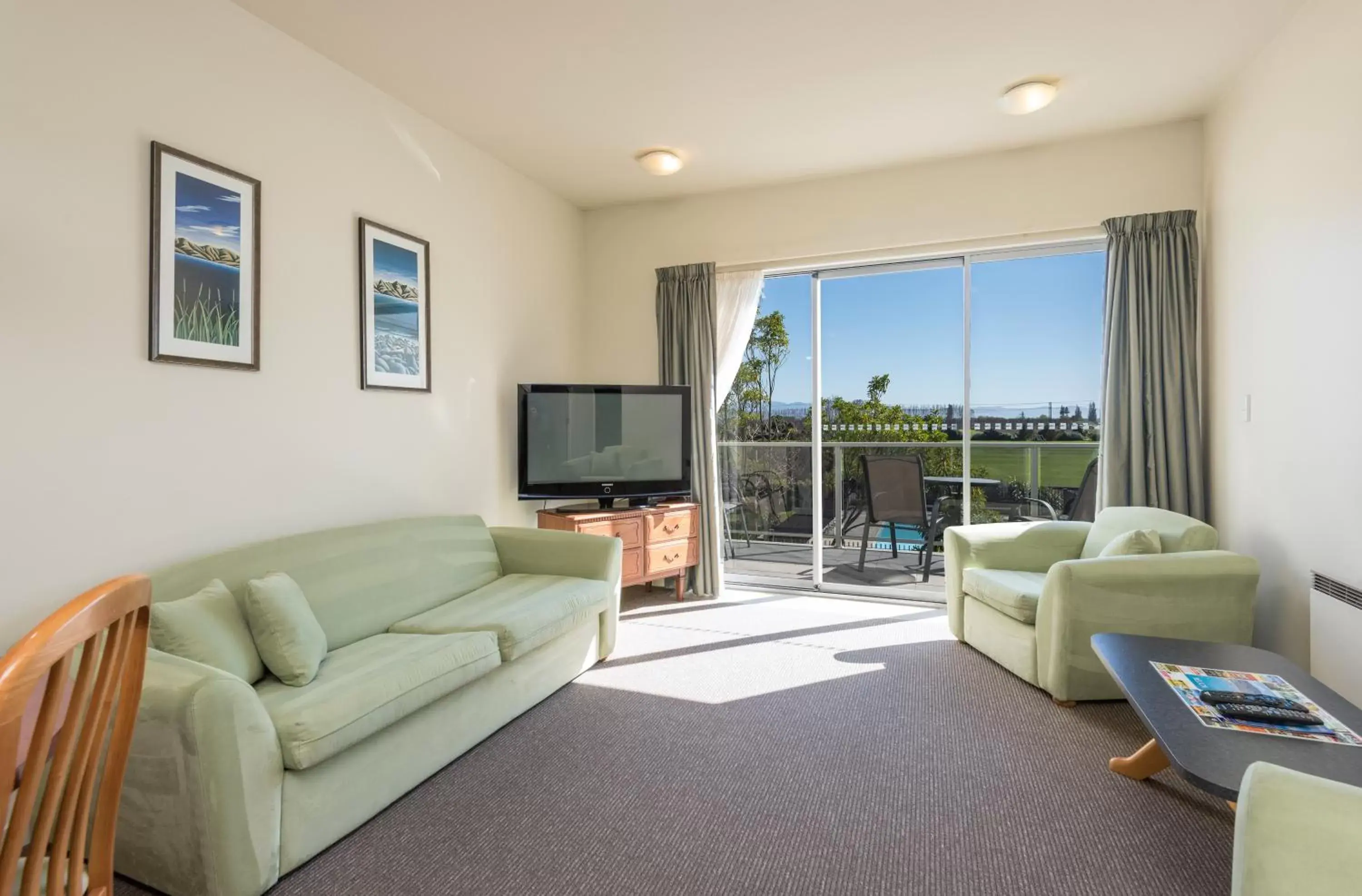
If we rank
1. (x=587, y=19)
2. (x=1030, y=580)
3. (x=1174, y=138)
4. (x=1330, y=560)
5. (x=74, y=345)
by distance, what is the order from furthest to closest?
(x=1174, y=138) → (x=1030, y=580) → (x=587, y=19) → (x=1330, y=560) → (x=74, y=345)

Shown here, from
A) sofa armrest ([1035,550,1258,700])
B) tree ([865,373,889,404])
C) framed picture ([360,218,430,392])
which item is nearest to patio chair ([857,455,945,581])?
tree ([865,373,889,404])

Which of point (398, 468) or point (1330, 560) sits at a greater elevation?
point (398, 468)

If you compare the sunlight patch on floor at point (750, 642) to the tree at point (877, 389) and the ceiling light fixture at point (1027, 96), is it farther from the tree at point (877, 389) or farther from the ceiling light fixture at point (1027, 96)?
the ceiling light fixture at point (1027, 96)

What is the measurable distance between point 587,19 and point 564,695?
2.76 m

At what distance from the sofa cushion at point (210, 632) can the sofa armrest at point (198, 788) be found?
238 millimetres

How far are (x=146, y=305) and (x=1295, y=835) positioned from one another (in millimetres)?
3034

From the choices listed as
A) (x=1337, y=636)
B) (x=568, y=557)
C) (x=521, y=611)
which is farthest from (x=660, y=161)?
(x=1337, y=636)

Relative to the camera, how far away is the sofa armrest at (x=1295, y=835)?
0.81 m

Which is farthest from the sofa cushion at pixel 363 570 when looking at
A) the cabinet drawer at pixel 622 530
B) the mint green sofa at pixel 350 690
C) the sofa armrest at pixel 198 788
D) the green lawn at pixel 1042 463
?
the green lawn at pixel 1042 463

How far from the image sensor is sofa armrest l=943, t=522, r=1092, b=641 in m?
3.56

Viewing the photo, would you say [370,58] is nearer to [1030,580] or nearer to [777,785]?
[777,785]

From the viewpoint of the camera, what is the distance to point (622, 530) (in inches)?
165

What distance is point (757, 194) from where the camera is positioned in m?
4.61

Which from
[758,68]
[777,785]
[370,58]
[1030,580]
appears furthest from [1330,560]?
[370,58]
